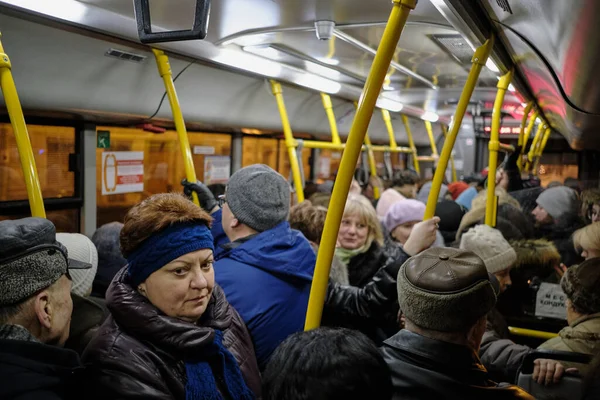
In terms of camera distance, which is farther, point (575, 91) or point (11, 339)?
point (575, 91)

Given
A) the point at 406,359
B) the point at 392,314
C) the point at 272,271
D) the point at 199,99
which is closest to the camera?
the point at 406,359

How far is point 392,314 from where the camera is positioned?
2314mm

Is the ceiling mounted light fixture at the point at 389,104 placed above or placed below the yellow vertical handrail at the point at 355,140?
above

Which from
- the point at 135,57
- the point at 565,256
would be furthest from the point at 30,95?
the point at 565,256

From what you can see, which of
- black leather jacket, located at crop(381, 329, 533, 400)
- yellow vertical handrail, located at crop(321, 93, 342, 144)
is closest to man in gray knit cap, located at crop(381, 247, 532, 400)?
black leather jacket, located at crop(381, 329, 533, 400)

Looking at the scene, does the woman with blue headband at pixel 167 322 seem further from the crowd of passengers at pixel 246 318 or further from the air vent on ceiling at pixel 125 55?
the air vent on ceiling at pixel 125 55

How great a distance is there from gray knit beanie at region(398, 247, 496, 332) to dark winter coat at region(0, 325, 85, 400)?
2.92 feet

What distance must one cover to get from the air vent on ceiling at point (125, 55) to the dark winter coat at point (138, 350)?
215 centimetres

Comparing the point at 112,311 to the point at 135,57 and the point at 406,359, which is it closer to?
the point at 406,359

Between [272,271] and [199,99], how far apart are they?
279 cm

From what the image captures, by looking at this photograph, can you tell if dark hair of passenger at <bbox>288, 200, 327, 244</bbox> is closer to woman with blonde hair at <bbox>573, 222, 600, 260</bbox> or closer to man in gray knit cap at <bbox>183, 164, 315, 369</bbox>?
man in gray knit cap at <bbox>183, 164, 315, 369</bbox>

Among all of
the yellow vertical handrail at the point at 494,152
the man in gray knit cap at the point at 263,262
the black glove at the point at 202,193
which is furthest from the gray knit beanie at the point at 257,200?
the yellow vertical handrail at the point at 494,152

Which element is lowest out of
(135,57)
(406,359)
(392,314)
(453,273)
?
(392,314)

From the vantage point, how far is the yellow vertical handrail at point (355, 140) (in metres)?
1.55
